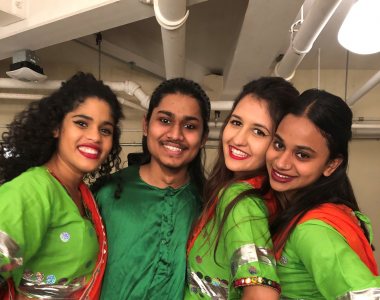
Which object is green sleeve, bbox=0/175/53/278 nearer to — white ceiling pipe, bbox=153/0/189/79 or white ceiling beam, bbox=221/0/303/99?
white ceiling pipe, bbox=153/0/189/79

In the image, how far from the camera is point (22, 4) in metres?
2.04

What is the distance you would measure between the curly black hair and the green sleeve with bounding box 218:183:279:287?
648 millimetres

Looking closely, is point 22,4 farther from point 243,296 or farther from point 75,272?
point 243,296

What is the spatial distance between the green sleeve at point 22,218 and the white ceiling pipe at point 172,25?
0.99m

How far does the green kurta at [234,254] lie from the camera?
87 cm

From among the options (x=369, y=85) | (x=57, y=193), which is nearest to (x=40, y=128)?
(x=57, y=193)

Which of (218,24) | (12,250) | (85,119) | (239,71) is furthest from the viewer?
(218,24)

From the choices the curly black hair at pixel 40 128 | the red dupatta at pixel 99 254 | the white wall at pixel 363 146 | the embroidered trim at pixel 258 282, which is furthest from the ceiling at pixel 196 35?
the embroidered trim at pixel 258 282

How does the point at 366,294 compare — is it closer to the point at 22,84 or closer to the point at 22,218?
the point at 22,218

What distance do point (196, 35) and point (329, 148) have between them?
2279mm

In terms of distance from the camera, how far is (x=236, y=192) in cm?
108

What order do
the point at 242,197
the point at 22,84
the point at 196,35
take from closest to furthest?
the point at 242,197 → the point at 22,84 → the point at 196,35

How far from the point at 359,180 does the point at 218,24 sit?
256 cm

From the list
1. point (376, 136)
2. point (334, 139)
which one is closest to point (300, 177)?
point (334, 139)
